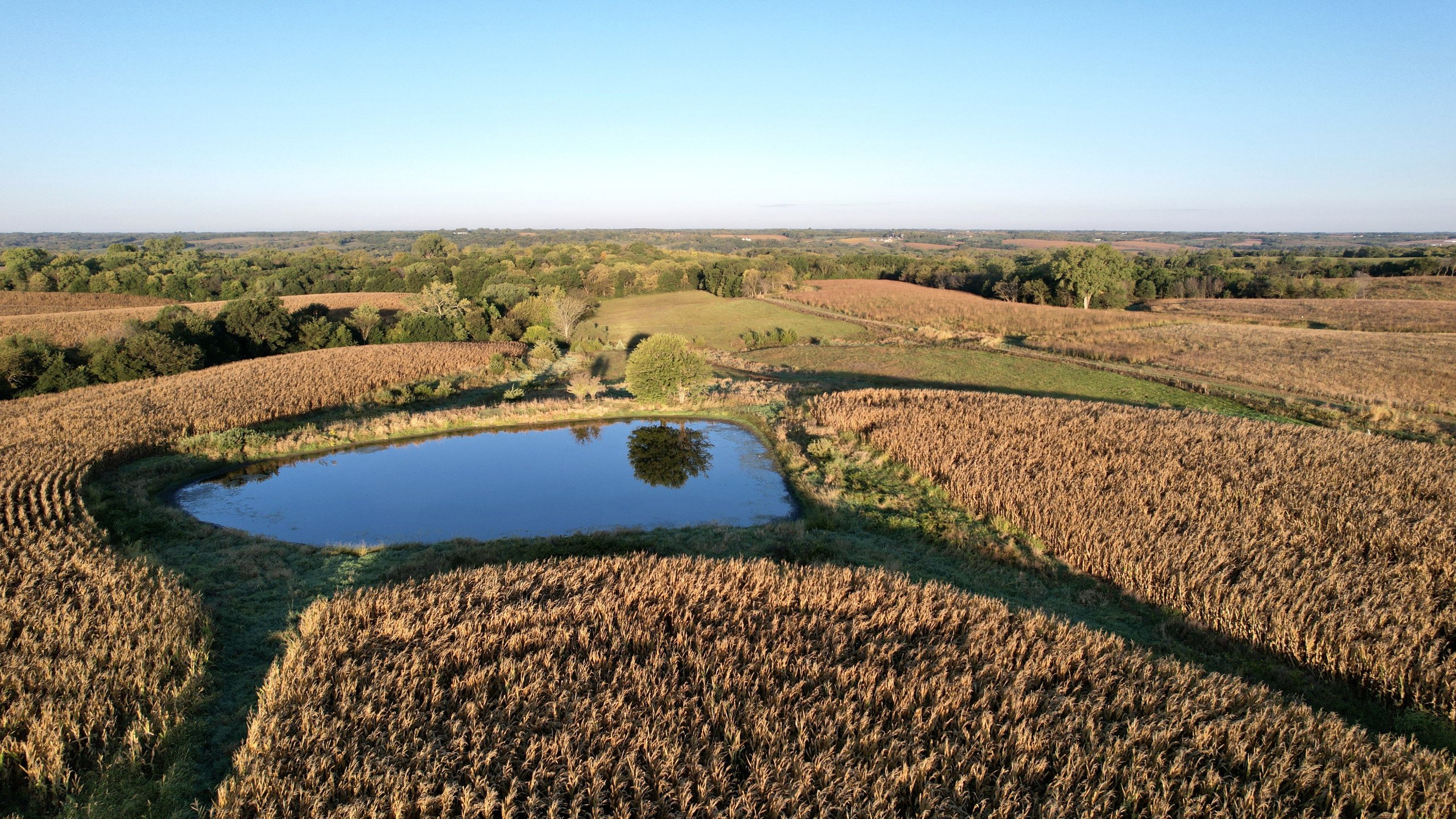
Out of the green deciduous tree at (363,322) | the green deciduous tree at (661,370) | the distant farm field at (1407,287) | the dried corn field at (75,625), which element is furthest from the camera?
the distant farm field at (1407,287)

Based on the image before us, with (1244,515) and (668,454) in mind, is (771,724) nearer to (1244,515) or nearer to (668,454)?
(1244,515)

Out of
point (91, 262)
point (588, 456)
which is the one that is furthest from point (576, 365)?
point (91, 262)

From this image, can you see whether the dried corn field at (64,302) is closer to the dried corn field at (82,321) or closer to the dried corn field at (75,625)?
the dried corn field at (82,321)

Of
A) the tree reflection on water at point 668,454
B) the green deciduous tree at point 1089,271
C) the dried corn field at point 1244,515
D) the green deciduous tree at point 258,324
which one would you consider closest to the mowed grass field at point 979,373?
the dried corn field at point 1244,515

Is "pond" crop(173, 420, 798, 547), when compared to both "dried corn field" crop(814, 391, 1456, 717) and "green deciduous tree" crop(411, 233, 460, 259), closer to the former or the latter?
"dried corn field" crop(814, 391, 1456, 717)

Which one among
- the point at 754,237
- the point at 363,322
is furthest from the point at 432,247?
the point at 754,237

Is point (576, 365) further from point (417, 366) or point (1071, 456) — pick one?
point (1071, 456)

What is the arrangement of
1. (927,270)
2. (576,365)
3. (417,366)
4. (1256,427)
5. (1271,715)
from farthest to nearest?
(927,270)
(576,365)
(417,366)
(1256,427)
(1271,715)
